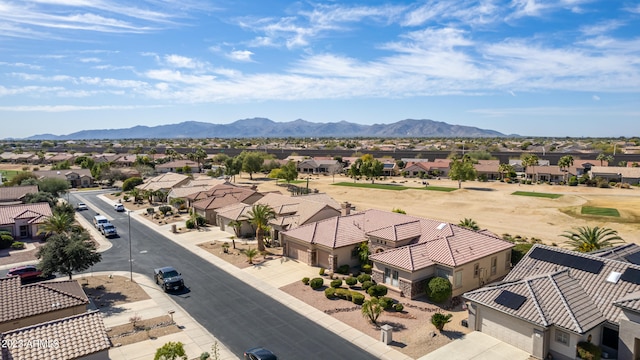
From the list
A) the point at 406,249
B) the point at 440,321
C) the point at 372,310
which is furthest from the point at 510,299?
the point at 406,249

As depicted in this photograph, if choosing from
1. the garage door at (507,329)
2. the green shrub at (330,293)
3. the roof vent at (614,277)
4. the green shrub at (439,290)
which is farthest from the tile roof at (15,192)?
the roof vent at (614,277)

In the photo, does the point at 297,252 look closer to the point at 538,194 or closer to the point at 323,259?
the point at 323,259

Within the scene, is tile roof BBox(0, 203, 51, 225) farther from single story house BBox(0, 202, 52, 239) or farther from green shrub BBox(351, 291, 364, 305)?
green shrub BBox(351, 291, 364, 305)

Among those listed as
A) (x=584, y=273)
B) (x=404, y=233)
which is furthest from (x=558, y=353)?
(x=404, y=233)

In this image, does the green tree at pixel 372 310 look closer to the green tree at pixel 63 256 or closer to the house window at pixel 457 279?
the house window at pixel 457 279

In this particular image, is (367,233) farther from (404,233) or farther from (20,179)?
(20,179)

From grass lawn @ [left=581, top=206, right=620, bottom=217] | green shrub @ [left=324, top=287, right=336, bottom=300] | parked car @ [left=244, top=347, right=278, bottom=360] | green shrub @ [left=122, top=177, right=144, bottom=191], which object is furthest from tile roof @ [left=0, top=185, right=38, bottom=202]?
grass lawn @ [left=581, top=206, right=620, bottom=217]
